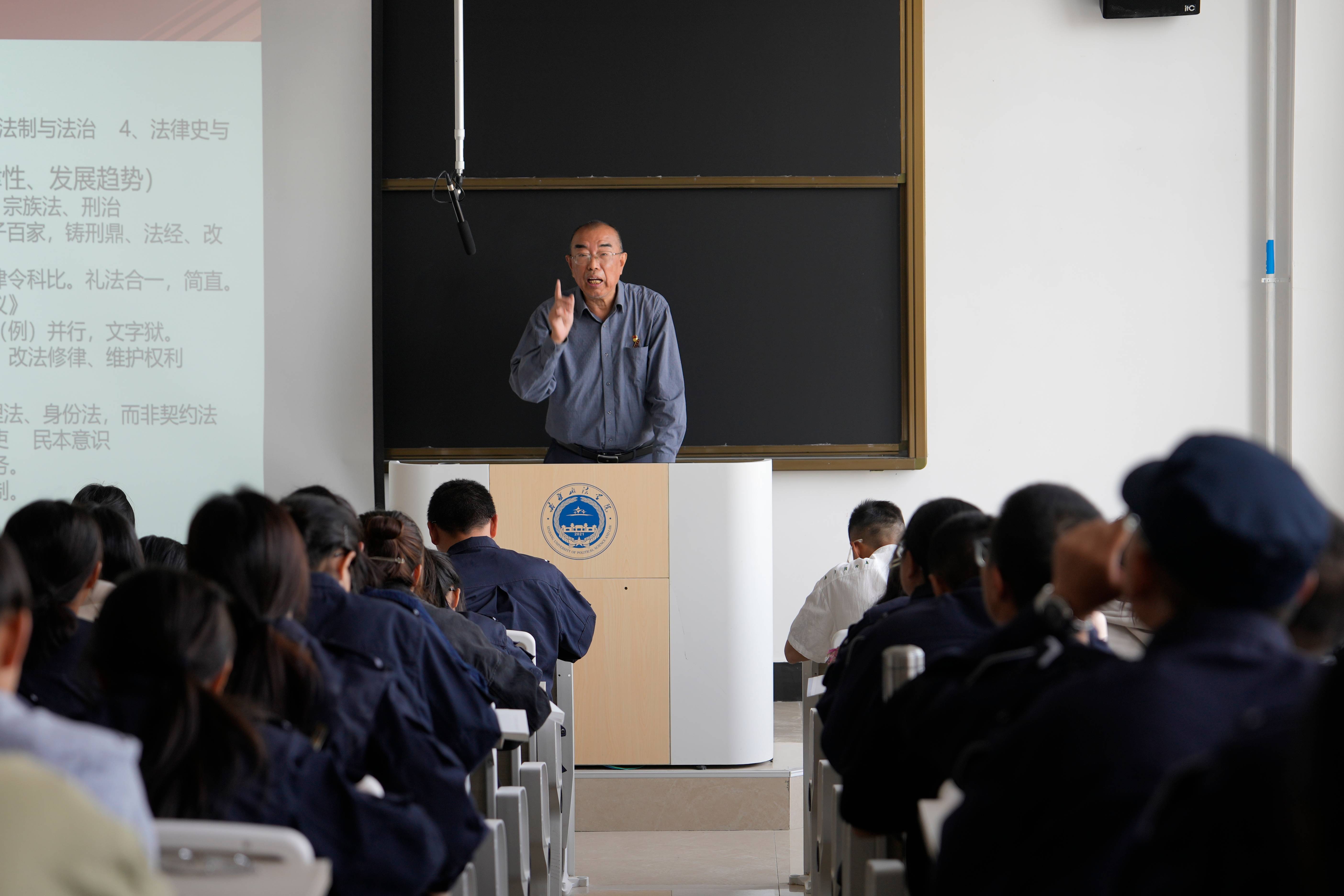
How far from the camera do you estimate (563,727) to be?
320 centimetres

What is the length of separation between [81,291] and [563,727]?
2656 millimetres

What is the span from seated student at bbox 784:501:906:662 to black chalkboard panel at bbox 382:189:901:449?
4.30ft

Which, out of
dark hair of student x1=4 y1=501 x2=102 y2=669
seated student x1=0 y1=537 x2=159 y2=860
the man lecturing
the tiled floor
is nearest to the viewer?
seated student x1=0 y1=537 x2=159 y2=860

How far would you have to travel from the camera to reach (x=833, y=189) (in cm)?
470

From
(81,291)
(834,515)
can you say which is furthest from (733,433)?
(81,291)

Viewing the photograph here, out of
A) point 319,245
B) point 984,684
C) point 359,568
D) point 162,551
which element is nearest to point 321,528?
→ point 359,568

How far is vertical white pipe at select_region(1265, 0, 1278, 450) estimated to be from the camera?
4.77m

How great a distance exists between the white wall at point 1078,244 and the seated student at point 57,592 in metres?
3.19

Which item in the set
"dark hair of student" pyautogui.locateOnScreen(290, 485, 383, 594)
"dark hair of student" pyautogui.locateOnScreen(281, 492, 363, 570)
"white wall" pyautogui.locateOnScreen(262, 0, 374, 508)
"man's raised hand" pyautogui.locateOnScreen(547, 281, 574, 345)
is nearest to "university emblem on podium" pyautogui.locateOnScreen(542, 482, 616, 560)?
"man's raised hand" pyautogui.locateOnScreen(547, 281, 574, 345)

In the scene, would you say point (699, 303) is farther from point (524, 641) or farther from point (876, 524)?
point (524, 641)

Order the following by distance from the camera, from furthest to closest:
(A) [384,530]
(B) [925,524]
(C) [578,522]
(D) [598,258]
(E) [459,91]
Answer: (E) [459,91] → (D) [598,258] → (C) [578,522] → (A) [384,530] → (B) [925,524]

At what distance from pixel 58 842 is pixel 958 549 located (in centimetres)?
150

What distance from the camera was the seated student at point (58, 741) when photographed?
0.93m

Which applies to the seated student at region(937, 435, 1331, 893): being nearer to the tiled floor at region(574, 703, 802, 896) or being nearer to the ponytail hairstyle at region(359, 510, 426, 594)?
the ponytail hairstyle at region(359, 510, 426, 594)
